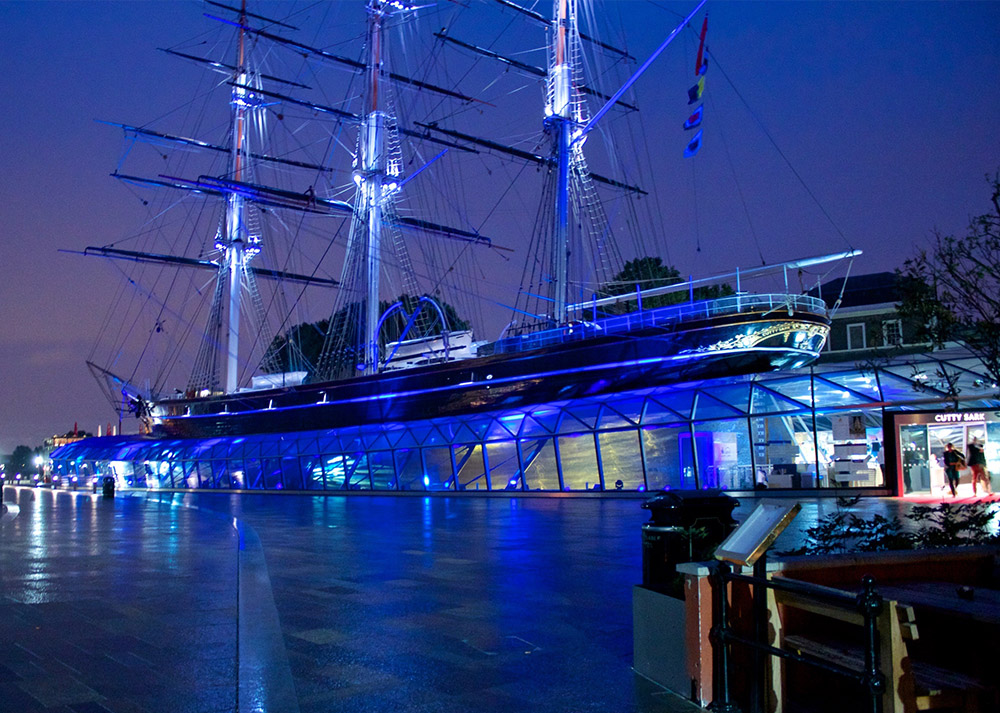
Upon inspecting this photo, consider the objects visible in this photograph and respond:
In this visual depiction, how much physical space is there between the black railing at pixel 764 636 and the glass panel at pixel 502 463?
29305mm

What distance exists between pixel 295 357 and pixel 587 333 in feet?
180

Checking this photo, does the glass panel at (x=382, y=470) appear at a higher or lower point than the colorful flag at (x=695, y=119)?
lower

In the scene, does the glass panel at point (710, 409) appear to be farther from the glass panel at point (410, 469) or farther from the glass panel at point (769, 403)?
the glass panel at point (410, 469)

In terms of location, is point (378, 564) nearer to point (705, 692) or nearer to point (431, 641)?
point (431, 641)

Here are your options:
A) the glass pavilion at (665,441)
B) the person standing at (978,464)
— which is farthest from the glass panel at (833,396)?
the person standing at (978,464)

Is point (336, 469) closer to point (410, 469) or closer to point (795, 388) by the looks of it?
point (410, 469)

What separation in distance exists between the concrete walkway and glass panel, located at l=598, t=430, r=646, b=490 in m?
19.6

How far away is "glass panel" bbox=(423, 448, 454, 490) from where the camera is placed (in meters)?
36.8

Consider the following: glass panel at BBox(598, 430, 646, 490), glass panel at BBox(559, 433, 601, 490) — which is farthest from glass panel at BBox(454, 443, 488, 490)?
glass panel at BBox(598, 430, 646, 490)

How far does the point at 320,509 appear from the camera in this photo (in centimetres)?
2619

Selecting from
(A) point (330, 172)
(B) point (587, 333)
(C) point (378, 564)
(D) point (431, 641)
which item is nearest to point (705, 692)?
(D) point (431, 641)

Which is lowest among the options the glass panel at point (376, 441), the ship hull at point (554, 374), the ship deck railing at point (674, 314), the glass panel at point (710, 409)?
the glass panel at point (376, 441)

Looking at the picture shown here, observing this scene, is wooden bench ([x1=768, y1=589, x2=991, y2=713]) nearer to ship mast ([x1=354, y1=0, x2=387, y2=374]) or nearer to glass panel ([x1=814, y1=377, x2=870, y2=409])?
glass panel ([x1=814, y1=377, x2=870, y2=409])

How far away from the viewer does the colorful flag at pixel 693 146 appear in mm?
30438
